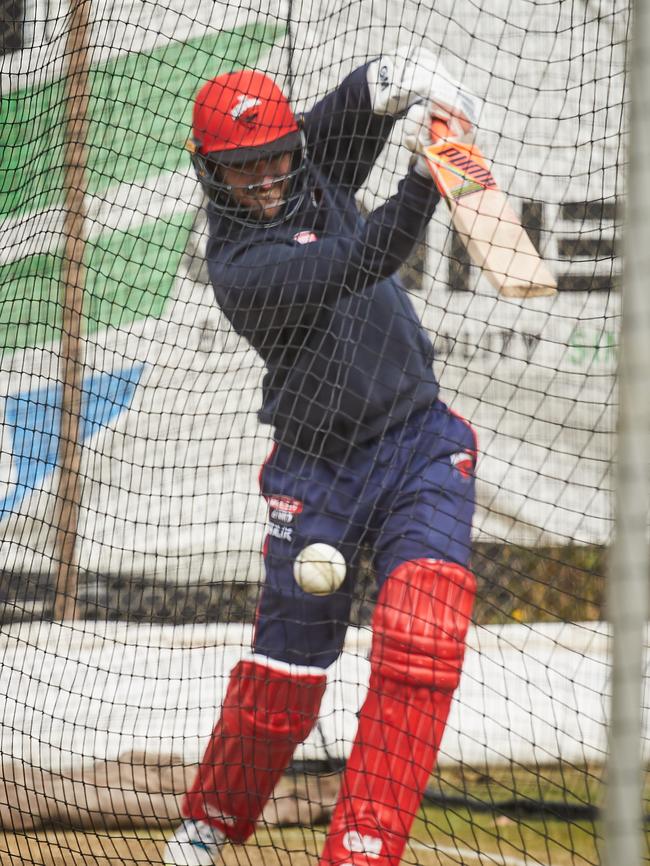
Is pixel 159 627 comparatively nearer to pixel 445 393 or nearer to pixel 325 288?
pixel 445 393

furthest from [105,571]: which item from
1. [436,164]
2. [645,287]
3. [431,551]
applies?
[645,287]

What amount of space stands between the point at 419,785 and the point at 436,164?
44.5 inches

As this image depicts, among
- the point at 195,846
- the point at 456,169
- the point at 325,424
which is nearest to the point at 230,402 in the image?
the point at 325,424

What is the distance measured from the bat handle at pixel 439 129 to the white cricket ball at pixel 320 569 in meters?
0.80

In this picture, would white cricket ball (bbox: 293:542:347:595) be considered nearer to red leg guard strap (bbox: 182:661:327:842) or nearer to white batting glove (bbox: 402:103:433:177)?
red leg guard strap (bbox: 182:661:327:842)

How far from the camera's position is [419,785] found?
2.09 meters

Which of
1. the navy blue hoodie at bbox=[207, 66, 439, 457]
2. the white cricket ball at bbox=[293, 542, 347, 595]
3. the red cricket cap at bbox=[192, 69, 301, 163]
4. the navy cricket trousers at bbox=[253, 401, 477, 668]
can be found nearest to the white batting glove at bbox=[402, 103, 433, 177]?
the navy blue hoodie at bbox=[207, 66, 439, 457]

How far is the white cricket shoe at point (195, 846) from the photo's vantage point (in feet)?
7.43

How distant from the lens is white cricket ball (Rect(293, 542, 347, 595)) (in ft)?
7.11

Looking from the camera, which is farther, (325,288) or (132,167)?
(132,167)

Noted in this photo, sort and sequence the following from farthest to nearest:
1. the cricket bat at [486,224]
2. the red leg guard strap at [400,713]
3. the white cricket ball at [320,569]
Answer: the white cricket ball at [320,569], the red leg guard strap at [400,713], the cricket bat at [486,224]

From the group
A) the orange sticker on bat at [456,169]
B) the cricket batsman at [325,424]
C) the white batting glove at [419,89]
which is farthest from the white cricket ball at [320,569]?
the white batting glove at [419,89]

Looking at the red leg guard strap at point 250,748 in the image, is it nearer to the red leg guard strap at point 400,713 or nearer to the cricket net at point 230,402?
the red leg guard strap at point 400,713

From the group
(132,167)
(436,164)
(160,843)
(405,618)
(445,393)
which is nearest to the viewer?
(436,164)
